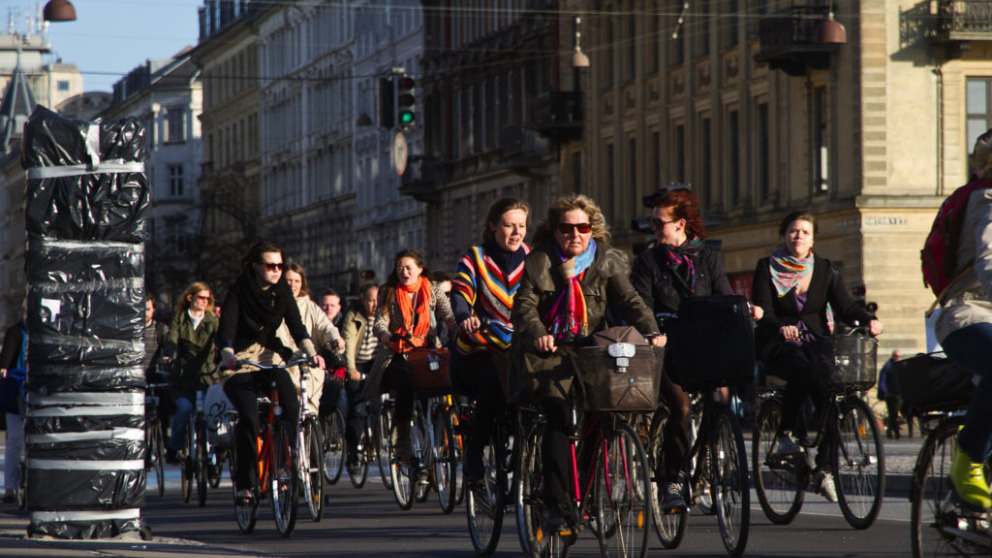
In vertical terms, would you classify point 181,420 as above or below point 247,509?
above

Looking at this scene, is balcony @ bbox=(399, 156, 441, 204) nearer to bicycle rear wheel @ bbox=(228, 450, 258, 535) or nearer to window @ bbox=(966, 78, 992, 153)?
window @ bbox=(966, 78, 992, 153)

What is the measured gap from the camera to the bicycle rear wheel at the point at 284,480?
13.3m

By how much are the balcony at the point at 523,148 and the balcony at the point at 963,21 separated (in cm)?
1947

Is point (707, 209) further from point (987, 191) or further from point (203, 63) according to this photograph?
point (203, 63)

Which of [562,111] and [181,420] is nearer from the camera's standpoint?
[181,420]

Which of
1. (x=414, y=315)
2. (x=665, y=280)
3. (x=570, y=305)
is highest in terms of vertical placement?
(x=665, y=280)

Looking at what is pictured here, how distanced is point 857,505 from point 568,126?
4359 cm

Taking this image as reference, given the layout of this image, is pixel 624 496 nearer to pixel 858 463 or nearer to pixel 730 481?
pixel 730 481

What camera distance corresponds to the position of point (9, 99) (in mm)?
157000

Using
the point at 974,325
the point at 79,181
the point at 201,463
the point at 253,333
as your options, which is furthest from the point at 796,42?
the point at 974,325

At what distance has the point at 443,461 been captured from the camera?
15.2 meters

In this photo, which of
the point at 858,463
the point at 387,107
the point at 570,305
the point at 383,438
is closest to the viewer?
the point at 570,305

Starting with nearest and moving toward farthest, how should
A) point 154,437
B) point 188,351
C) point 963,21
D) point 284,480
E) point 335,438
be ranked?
point 284,480 → point 188,351 → point 154,437 → point 335,438 → point 963,21

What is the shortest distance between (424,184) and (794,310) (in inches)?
2173
